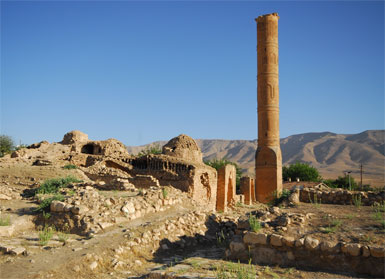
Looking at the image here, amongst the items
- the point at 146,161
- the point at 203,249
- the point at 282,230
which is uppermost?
the point at 146,161

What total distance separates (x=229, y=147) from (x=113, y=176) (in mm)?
118577

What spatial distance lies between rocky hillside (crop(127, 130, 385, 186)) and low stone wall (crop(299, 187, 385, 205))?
A: 2404 inches

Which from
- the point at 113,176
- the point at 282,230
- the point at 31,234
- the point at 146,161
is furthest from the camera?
the point at 146,161

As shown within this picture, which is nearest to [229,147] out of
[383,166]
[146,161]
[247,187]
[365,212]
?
[383,166]

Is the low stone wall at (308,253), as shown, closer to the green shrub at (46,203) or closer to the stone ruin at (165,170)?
the green shrub at (46,203)

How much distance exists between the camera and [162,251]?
740cm

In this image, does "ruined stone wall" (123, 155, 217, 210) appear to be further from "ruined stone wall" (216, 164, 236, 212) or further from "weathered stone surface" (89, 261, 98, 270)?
"weathered stone surface" (89, 261, 98, 270)

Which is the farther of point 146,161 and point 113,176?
point 146,161

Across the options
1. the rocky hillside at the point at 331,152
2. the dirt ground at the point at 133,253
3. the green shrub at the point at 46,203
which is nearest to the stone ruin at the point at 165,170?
the green shrub at the point at 46,203

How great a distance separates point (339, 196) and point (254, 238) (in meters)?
5.19

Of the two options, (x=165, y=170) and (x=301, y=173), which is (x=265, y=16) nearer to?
(x=165, y=170)

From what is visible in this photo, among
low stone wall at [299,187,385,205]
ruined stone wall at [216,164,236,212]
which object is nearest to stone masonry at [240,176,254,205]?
ruined stone wall at [216,164,236,212]

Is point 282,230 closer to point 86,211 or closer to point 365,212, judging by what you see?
point 365,212

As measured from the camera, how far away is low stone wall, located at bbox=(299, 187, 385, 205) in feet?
32.3
